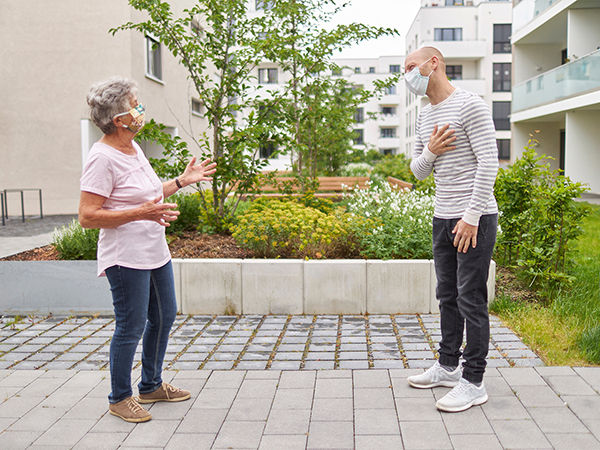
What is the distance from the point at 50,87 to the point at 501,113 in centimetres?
3758

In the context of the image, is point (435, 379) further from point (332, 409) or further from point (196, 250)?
point (196, 250)

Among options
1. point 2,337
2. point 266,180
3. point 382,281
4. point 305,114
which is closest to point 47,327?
point 2,337

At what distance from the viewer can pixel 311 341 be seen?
5289 millimetres

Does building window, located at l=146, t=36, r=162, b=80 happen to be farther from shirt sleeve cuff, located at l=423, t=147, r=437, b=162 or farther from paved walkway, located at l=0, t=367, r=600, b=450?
shirt sleeve cuff, located at l=423, t=147, r=437, b=162

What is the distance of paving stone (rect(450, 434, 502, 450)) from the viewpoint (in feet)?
10.7

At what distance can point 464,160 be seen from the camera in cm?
376

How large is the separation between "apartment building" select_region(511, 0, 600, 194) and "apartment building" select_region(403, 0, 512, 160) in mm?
19386

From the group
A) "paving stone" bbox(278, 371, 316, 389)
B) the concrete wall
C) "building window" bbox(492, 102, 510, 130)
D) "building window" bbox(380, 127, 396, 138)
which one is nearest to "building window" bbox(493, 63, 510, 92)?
"building window" bbox(492, 102, 510, 130)

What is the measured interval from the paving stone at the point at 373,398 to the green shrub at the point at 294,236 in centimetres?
265

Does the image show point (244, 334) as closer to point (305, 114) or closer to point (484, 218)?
point (484, 218)

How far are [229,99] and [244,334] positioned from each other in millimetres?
4291

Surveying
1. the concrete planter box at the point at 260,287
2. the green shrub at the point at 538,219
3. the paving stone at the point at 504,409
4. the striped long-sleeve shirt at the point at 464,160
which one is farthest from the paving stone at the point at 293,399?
the green shrub at the point at 538,219

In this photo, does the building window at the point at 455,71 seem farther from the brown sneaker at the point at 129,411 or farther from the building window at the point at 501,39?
the brown sneaker at the point at 129,411

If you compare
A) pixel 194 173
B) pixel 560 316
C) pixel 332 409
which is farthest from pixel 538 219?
pixel 194 173
